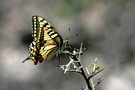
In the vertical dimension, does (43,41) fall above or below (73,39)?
above

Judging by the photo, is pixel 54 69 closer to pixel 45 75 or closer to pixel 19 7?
pixel 45 75

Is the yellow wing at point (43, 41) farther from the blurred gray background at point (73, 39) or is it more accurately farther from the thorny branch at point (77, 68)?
the blurred gray background at point (73, 39)

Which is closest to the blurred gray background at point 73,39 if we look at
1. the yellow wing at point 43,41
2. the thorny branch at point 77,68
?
the yellow wing at point 43,41

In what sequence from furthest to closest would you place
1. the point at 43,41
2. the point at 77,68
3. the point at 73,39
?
the point at 73,39, the point at 43,41, the point at 77,68

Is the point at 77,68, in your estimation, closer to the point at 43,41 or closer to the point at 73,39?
the point at 43,41

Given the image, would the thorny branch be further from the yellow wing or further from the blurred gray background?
the blurred gray background

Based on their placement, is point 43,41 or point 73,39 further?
point 73,39

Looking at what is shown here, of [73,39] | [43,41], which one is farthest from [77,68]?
[73,39]

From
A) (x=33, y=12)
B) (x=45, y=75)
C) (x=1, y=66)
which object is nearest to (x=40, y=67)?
(x=45, y=75)
